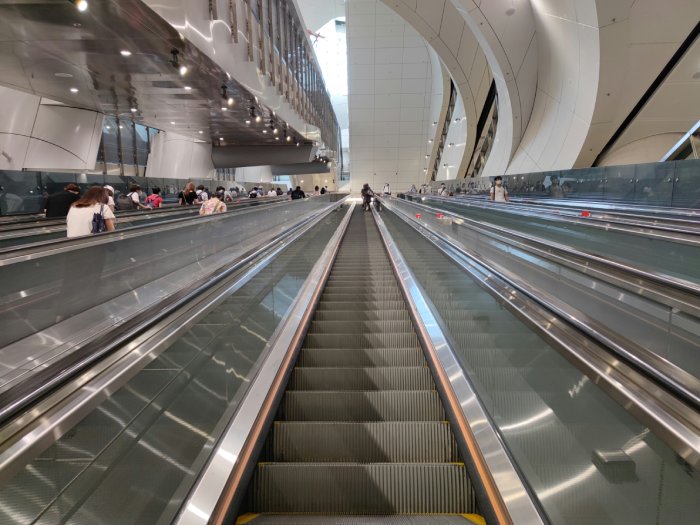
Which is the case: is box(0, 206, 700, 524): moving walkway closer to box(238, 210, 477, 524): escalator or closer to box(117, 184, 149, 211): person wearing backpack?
box(238, 210, 477, 524): escalator

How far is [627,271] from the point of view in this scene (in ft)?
6.77

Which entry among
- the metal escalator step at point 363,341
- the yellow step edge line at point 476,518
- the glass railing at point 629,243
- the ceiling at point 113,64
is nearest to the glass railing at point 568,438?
the yellow step edge line at point 476,518

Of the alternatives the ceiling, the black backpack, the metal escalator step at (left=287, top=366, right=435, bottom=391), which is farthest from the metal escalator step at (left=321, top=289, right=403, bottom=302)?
the black backpack

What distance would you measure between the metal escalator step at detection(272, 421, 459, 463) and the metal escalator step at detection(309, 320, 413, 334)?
2.32 m

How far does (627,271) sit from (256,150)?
1086 inches

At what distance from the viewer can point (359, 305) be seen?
6.55 m

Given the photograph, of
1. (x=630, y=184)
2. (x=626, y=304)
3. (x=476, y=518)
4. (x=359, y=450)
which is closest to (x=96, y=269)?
(x=359, y=450)

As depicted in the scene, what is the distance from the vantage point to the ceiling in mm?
7550

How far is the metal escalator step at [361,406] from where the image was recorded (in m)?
3.65

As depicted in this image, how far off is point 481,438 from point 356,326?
3039 millimetres

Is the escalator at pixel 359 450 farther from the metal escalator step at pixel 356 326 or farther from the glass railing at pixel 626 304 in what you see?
the glass railing at pixel 626 304

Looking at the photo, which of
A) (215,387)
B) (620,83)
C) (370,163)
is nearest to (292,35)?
(620,83)

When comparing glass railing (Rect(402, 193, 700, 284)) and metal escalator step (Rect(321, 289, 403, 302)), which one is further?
metal escalator step (Rect(321, 289, 403, 302))

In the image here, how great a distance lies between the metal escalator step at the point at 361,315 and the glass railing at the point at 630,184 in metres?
4.62
